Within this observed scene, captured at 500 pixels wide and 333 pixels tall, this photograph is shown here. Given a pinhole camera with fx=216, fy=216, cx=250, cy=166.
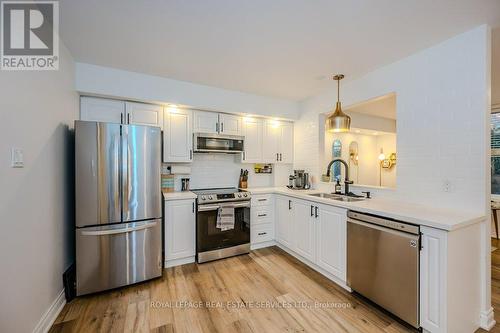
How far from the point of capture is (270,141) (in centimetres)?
387

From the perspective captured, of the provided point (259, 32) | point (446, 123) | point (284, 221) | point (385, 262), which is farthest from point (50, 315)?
point (446, 123)

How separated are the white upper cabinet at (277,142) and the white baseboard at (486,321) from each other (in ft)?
9.46

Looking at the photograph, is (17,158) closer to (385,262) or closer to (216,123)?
(216,123)

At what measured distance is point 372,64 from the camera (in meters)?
2.50

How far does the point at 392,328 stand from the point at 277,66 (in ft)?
9.06

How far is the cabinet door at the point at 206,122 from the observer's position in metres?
3.27

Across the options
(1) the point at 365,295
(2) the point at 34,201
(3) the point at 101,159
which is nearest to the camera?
(2) the point at 34,201

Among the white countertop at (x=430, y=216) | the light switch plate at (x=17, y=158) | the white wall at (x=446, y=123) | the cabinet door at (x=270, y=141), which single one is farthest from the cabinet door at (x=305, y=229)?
the light switch plate at (x=17, y=158)

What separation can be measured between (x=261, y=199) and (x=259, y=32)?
2.29m

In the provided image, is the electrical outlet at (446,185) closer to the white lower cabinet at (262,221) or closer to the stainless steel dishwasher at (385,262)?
the stainless steel dishwasher at (385,262)

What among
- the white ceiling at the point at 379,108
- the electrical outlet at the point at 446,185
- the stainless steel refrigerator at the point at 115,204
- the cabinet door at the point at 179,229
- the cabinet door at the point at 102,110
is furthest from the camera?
the white ceiling at the point at 379,108

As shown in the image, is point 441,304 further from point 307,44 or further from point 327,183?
point 307,44

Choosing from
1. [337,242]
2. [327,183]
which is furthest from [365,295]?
[327,183]

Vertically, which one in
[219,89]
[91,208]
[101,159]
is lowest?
[91,208]
